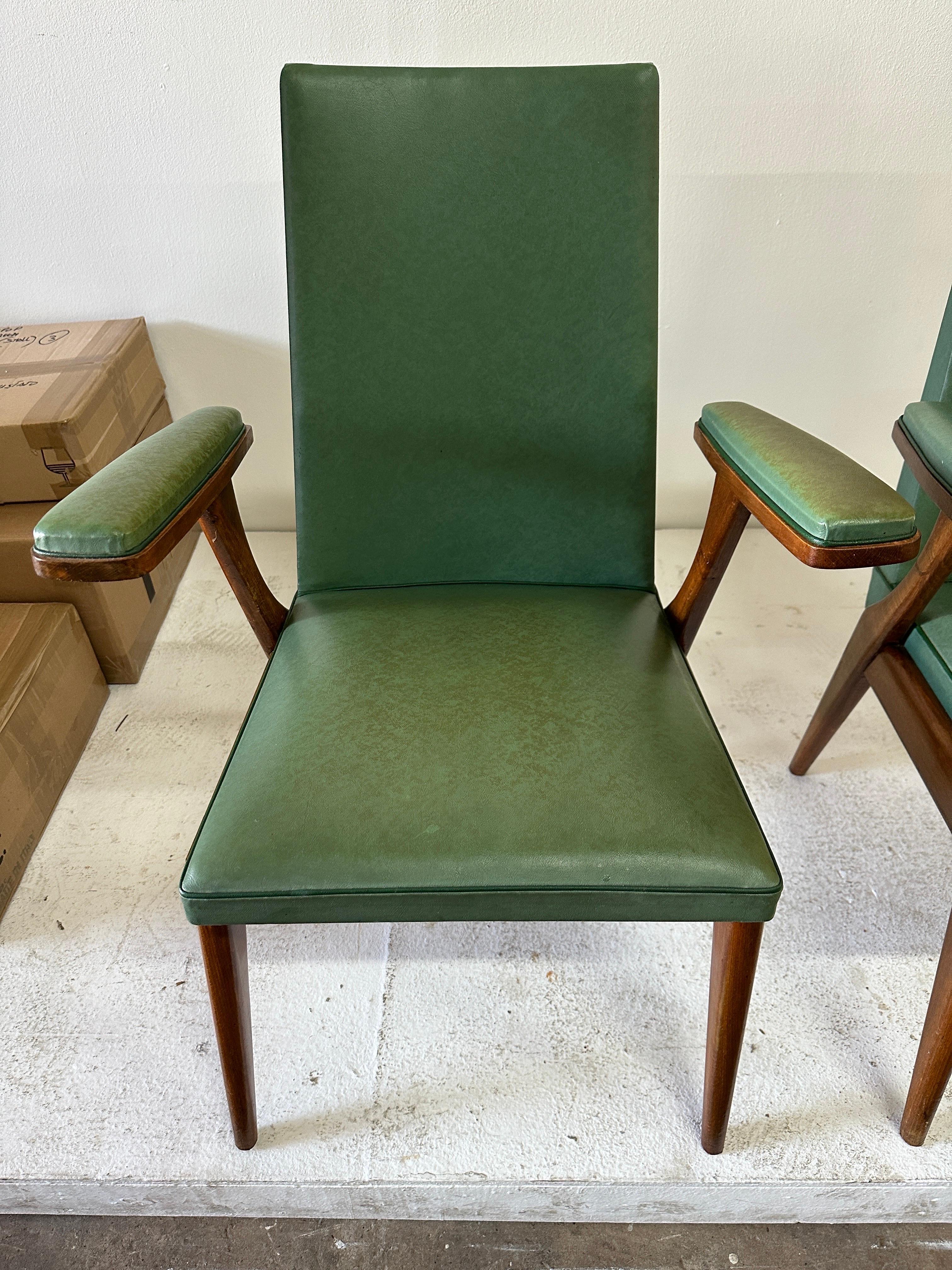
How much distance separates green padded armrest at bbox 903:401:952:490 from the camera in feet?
3.18

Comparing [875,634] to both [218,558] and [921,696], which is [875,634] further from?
[218,558]

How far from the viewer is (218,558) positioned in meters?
1.04

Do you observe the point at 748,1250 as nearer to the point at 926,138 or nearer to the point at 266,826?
the point at 266,826

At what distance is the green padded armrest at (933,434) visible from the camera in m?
0.97

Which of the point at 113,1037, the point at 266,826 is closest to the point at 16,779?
the point at 113,1037

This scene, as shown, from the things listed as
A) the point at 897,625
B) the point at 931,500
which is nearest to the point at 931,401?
the point at 931,500

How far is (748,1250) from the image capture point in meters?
1.00

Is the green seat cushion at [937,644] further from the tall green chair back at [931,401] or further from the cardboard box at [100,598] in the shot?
the cardboard box at [100,598]

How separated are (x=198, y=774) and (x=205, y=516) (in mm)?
609

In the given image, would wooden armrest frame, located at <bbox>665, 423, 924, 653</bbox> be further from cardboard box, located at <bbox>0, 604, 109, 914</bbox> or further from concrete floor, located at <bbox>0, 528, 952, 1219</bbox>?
cardboard box, located at <bbox>0, 604, 109, 914</bbox>

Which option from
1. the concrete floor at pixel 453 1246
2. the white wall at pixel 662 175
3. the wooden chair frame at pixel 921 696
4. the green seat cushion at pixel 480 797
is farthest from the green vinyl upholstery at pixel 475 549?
the white wall at pixel 662 175

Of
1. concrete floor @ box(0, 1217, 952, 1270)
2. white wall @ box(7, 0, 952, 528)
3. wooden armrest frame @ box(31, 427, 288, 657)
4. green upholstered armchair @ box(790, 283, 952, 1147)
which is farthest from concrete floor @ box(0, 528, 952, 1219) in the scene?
white wall @ box(7, 0, 952, 528)

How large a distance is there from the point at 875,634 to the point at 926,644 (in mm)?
87

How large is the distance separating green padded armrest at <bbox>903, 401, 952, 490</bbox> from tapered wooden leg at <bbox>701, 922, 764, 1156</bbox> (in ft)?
→ 1.71
